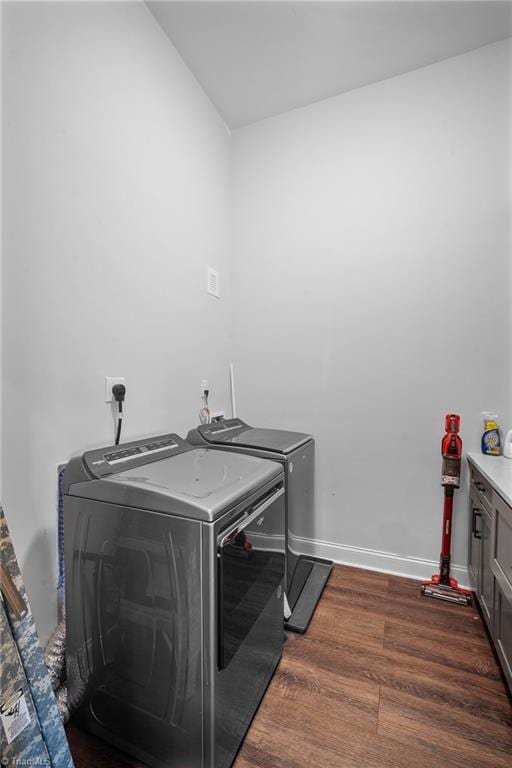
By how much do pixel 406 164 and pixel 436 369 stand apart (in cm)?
131

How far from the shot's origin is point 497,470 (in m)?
1.65

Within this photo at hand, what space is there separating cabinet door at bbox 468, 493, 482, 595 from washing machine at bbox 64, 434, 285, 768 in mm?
1206

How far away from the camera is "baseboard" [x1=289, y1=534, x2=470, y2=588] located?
2.08m

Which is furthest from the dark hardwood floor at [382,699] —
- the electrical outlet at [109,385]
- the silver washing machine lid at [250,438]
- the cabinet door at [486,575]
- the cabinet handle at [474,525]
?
the electrical outlet at [109,385]

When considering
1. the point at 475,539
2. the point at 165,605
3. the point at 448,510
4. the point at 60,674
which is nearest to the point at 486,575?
the point at 475,539

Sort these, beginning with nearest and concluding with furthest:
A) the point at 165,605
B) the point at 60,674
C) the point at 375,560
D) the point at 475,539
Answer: the point at 165,605
the point at 60,674
the point at 475,539
the point at 375,560

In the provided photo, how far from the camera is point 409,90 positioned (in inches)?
84.2

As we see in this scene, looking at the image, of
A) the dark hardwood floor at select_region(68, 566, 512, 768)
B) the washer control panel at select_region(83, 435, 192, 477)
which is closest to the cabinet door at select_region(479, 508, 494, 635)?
the dark hardwood floor at select_region(68, 566, 512, 768)

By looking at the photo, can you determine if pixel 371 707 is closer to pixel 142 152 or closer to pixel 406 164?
pixel 142 152

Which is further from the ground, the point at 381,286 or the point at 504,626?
the point at 381,286

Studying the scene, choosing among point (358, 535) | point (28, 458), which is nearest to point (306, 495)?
point (358, 535)

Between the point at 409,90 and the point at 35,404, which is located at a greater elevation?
the point at 409,90

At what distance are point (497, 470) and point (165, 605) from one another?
159 centimetres

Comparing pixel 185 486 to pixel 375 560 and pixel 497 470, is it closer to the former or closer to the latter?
pixel 497 470
